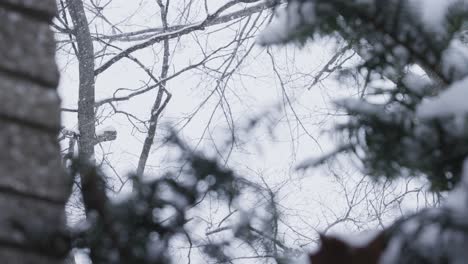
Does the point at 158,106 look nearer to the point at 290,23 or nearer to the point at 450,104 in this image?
the point at 290,23

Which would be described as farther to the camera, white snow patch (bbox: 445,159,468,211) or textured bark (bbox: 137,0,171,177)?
textured bark (bbox: 137,0,171,177)

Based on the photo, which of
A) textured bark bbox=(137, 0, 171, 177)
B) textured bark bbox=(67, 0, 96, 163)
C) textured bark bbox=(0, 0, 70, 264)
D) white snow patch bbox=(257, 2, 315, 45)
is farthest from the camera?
textured bark bbox=(137, 0, 171, 177)

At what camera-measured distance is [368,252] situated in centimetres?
97

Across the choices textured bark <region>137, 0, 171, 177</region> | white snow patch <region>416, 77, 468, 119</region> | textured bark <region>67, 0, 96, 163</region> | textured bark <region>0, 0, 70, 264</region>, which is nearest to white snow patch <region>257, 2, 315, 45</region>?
white snow patch <region>416, 77, 468, 119</region>

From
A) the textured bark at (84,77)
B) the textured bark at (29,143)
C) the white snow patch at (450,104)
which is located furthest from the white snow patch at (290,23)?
the textured bark at (84,77)

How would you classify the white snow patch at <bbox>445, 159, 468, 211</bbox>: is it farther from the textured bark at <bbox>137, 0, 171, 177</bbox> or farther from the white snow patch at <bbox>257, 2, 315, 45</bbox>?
the textured bark at <bbox>137, 0, 171, 177</bbox>

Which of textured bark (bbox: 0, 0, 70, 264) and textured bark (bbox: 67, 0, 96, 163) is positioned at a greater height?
textured bark (bbox: 67, 0, 96, 163)

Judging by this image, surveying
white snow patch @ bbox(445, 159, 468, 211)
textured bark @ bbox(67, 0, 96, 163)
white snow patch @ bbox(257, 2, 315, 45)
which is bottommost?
white snow patch @ bbox(445, 159, 468, 211)

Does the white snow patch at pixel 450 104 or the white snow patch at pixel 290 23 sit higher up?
the white snow patch at pixel 290 23

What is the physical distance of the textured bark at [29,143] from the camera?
108cm

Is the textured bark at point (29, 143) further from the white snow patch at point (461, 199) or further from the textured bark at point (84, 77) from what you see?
the textured bark at point (84, 77)

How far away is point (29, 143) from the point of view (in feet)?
3.75

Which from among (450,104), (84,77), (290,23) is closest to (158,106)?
(84,77)

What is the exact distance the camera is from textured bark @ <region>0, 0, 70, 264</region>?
1.08 m
